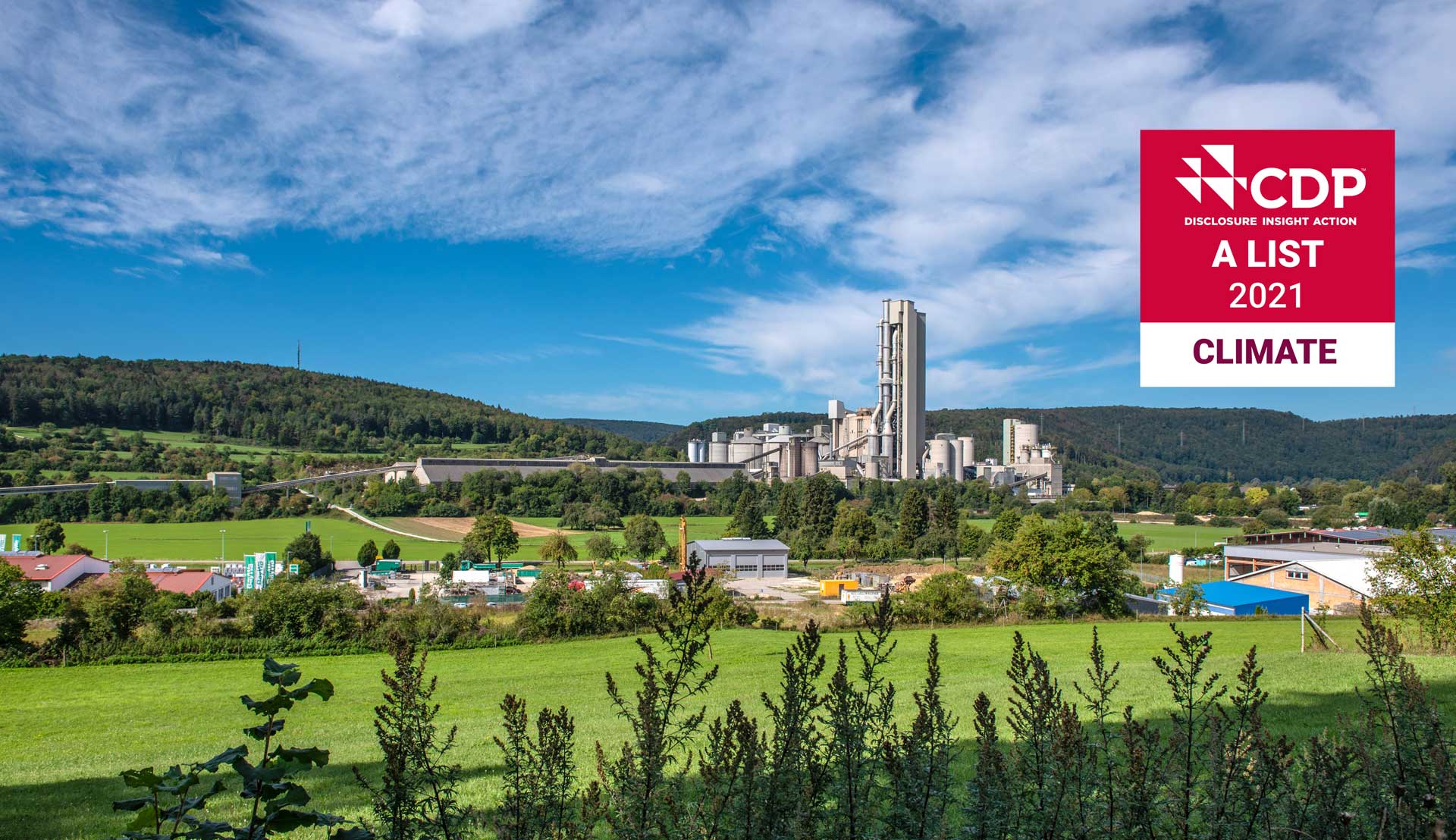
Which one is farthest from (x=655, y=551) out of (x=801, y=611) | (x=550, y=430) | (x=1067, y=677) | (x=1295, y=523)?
(x=550, y=430)

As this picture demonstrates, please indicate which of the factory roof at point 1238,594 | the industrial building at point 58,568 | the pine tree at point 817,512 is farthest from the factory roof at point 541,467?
the factory roof at point 1238,594

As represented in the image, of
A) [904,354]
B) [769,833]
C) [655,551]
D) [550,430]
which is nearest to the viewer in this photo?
[769,833]

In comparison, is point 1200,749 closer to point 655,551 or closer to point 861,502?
point 655,551

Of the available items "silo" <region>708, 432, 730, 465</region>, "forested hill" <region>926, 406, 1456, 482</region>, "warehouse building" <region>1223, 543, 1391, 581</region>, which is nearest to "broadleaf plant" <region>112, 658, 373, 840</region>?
"warehouse building" <region>1223, 543, 1391, 581</region>

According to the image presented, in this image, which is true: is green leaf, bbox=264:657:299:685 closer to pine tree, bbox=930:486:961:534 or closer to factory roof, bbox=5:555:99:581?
factory roof, bbox=5:555:99:581

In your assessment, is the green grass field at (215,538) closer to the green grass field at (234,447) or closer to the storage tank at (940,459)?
A: the green grass field at (234,447)
